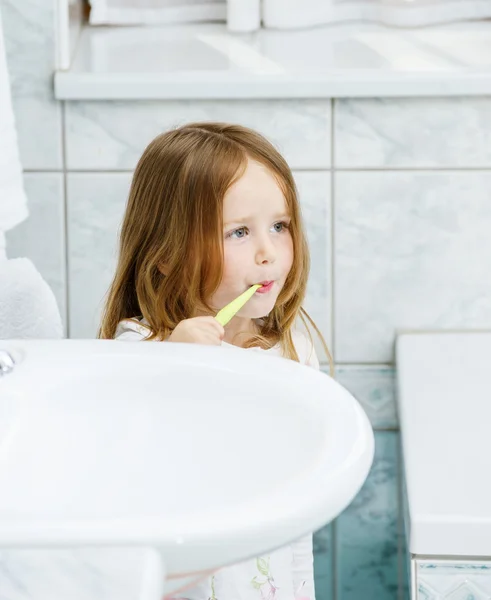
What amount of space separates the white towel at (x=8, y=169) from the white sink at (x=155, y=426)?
0.41 meters

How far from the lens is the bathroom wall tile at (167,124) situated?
1.15 m

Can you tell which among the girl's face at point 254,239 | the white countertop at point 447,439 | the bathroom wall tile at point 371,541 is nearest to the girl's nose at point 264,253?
the girl's face at point 254,239

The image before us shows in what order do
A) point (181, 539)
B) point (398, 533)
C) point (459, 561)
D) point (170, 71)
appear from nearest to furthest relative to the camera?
point (181, 539), point (459, 561), point (170, 71), point (398, 533)

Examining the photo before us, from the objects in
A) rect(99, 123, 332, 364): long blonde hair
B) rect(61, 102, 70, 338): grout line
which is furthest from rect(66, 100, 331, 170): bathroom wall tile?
rect(99, 123, 332, 364): long blonde hair

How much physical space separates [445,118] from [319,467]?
81 centimetres

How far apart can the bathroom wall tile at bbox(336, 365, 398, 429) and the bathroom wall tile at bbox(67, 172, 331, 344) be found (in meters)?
0.08

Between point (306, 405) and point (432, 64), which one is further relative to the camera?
point (432, 64)

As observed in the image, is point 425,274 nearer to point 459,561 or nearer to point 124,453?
point 459,561

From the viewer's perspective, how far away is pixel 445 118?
3.82 feet

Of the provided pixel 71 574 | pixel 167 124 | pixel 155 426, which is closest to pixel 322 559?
pixel 167 124

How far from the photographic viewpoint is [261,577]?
0.84 meters

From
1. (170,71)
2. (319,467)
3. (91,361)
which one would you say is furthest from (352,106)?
(319,467)

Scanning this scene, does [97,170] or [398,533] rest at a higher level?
[97,170]

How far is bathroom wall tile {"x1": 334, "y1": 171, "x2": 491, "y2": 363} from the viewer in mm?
1190
